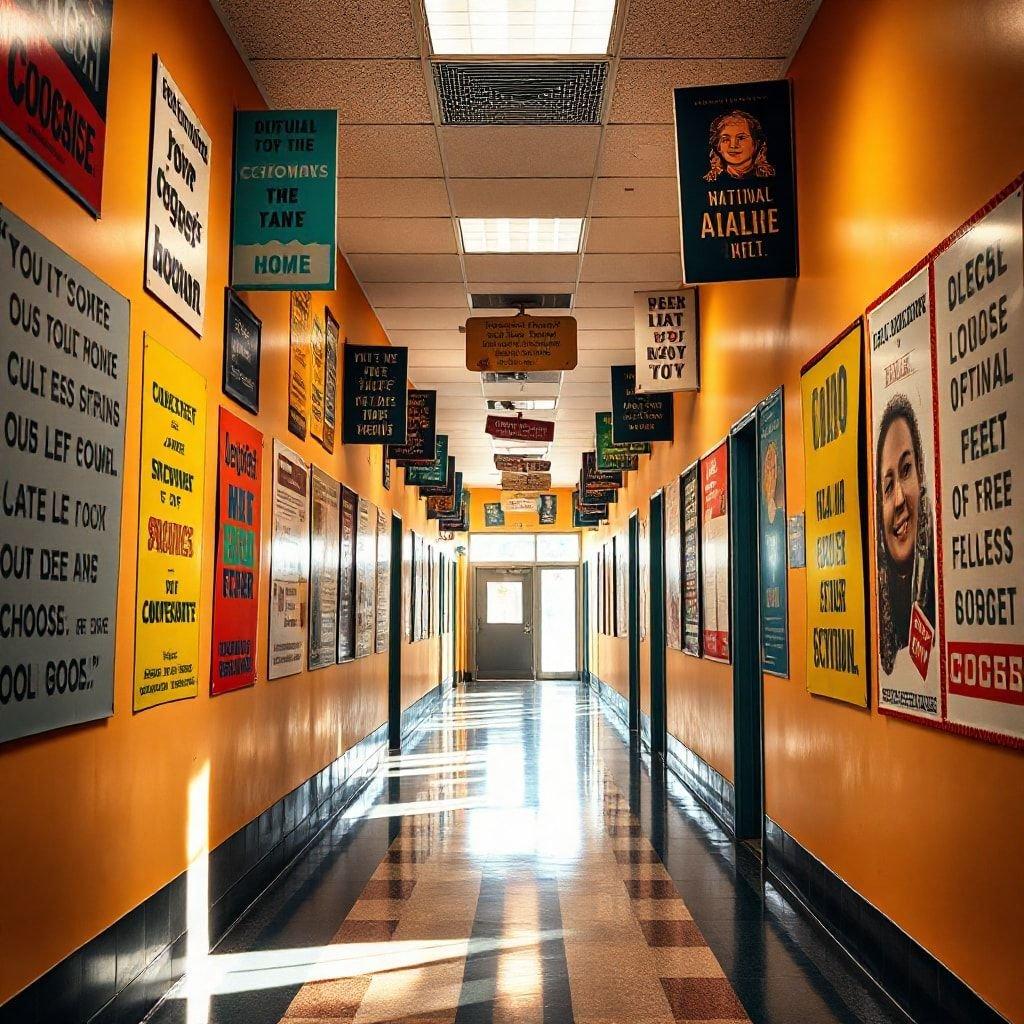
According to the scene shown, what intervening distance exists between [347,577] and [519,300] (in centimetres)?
251

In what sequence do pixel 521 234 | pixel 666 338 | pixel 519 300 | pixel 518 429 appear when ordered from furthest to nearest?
pixel 518 429 < pixel 519 300 < pixel 666 338 < pixel 521 234

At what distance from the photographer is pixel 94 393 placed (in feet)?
10.1

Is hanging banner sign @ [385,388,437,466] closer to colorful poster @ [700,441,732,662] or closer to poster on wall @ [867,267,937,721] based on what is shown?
colorful poster @ [700,441,732,662]

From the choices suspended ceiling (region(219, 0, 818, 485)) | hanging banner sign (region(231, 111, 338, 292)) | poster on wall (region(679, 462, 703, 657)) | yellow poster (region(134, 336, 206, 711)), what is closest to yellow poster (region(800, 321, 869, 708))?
suspended ceiling (region(219, 0, 818, 485))

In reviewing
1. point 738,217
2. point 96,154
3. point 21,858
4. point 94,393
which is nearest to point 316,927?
point 21,858

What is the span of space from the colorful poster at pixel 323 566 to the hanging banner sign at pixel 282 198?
80.9 inches

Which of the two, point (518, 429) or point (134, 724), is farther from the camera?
point (518, 429)

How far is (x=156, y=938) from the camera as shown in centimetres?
365

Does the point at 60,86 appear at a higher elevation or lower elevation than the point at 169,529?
higher

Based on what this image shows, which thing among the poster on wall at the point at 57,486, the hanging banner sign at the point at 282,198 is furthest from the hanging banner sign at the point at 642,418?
the poster on wall at the point at 57,486

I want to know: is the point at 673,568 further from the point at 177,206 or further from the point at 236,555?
the point at 177,206

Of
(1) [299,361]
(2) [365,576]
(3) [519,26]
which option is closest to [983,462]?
(3) [519,26]

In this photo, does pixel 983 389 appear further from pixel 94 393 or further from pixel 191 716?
pixel 191 716

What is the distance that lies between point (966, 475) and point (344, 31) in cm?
313
